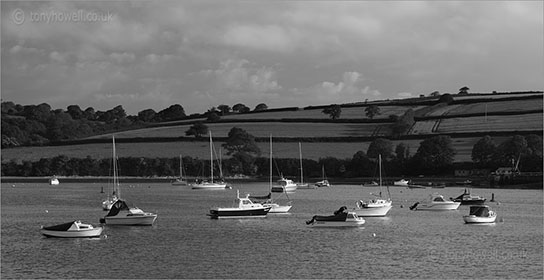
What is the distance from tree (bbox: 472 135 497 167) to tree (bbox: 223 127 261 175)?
42360mm

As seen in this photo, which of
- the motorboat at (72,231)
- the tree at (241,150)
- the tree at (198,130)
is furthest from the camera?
the tree at (198,130)

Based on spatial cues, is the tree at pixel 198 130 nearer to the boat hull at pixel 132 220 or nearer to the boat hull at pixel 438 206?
the boat hull at pixel 438 206

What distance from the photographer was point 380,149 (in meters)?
155

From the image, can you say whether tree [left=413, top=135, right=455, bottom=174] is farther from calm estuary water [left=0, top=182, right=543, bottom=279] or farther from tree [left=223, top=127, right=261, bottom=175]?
calm estuary water [left=0, top=182, right=543, bottom=279]

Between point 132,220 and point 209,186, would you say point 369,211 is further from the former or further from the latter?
point 209,186

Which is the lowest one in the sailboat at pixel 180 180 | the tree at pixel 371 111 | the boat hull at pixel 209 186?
the boat hull at pixel 209 186

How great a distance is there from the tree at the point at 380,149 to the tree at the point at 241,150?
22.9 m

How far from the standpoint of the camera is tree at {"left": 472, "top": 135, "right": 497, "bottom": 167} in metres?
146

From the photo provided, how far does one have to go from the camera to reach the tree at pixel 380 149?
155625 mm

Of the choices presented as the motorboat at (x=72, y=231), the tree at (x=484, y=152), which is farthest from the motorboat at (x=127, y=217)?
the tree at (x=484, y=152)

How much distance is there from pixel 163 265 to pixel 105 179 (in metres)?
123

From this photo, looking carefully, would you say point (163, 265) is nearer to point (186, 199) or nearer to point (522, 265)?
point (522, 265)

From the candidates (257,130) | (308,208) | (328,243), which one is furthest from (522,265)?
(257,130)

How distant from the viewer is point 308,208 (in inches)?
3371
